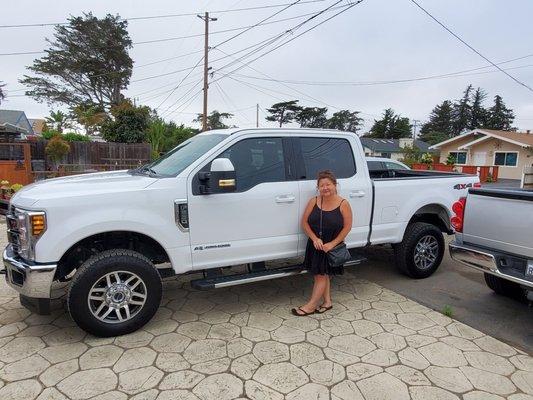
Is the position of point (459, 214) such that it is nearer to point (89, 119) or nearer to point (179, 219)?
point (179, 219)

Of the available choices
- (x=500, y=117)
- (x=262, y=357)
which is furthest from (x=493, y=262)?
(x=500, y=117)

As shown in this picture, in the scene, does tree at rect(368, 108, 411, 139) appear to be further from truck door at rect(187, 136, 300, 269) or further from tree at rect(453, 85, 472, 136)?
truck door at rect(187, 136, 300, 269)

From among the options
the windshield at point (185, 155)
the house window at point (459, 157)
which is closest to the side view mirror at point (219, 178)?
the windshield at point (185, 155)

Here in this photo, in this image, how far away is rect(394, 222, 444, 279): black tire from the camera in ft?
17.5

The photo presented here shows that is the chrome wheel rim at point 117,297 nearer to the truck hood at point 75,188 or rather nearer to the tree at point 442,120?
the truck hood at point 75,188

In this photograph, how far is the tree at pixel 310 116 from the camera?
65812 millimetres

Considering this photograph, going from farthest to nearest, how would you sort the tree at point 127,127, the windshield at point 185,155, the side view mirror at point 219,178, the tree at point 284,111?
the tree at point 284,111
the tree at point 127,127
the windshield at point 185,155
the side view mirror at point 219,178

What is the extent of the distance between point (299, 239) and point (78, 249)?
87.7 inches

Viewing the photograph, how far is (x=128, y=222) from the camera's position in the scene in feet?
11.8

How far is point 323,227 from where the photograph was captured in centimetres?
421

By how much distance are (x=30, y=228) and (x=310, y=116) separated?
2598 inches

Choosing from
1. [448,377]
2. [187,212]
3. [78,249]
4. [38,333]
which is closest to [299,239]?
[187,212]

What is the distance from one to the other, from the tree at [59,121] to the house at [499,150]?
3132 cm

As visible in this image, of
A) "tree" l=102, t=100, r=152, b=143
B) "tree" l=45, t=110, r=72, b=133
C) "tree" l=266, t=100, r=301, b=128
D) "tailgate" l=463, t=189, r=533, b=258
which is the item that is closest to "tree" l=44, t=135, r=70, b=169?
"tree" l=102, t=100, r=152, b=143
